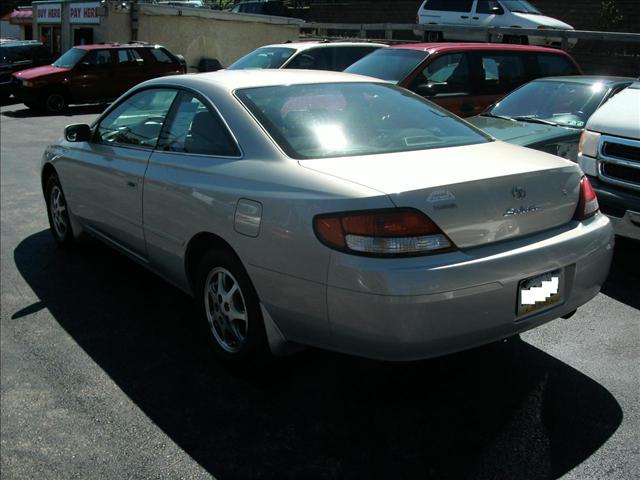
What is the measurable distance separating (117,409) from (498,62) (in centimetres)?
749

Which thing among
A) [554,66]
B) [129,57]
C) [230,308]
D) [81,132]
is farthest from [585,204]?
[129,57]

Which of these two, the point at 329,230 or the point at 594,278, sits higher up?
the point at 329,230

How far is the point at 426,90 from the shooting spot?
8.41 m

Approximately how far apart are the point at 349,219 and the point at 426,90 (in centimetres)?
582

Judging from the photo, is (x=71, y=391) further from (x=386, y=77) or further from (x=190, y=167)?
(x=386, y=77)

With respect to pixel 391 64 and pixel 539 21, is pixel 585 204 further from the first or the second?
pixel 539 21

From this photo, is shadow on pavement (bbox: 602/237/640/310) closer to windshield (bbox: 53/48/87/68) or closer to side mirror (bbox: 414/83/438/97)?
side mirror (bbox: 414/83/438/97)

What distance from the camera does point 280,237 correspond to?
3160 mm

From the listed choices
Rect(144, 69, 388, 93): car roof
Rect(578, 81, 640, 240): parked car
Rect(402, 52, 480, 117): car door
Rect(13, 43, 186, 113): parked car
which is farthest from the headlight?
Rect(13, 43, 186, 113): parked car

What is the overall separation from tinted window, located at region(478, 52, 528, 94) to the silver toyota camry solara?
5126mm

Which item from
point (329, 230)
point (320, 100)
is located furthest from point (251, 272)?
point (320, 100)

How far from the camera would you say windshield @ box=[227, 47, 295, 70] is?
11.4 m

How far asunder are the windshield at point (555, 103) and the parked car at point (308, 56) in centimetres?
472

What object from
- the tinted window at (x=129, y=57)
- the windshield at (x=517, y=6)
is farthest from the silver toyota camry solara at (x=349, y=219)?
the windshield at (x=517, y=6)
